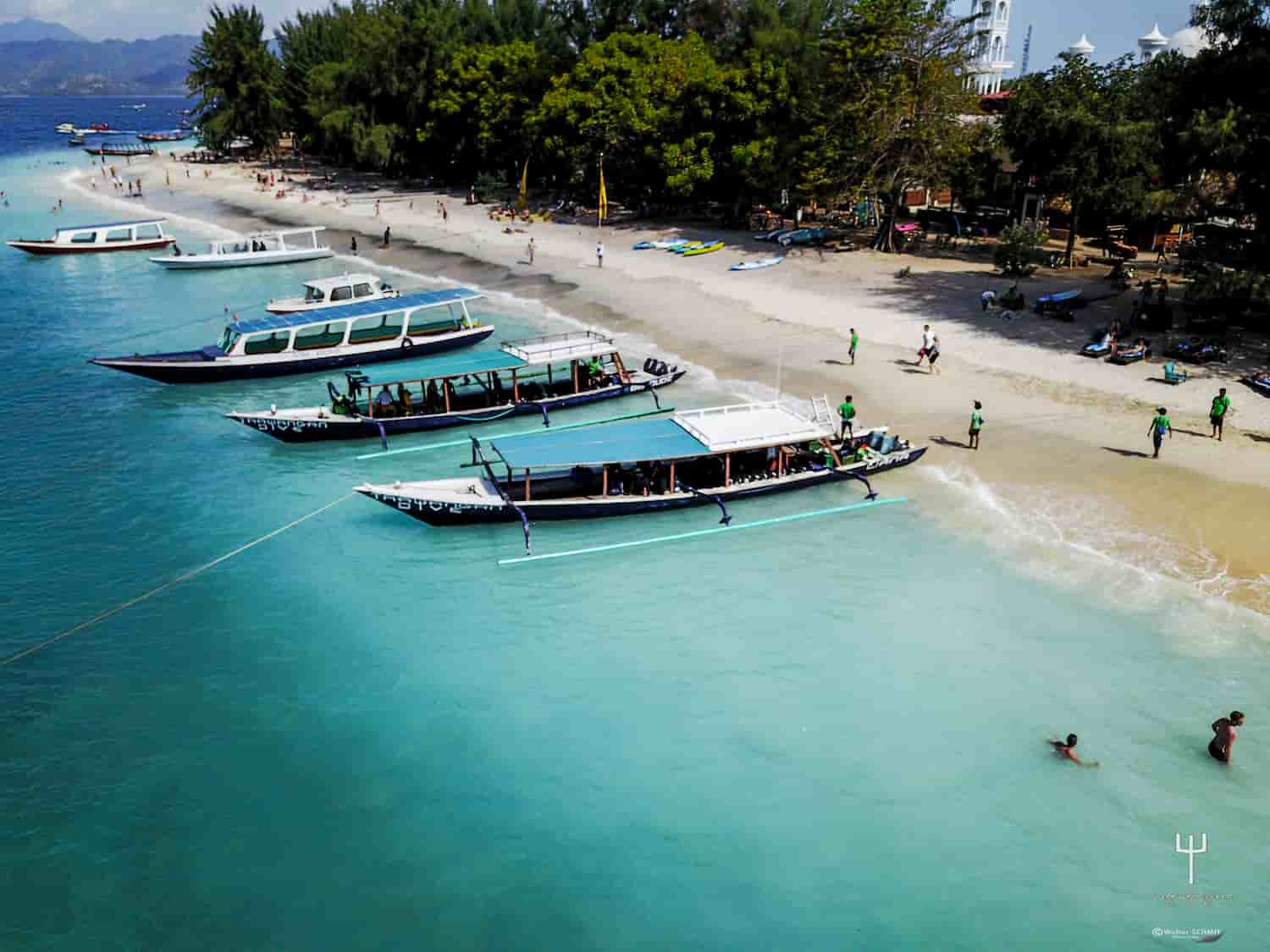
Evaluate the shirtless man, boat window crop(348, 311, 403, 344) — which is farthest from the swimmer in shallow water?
boat window crop(348, 311, 403, 344)

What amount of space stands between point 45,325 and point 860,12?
48626 mm

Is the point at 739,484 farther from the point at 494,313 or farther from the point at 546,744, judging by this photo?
the point at 494,313

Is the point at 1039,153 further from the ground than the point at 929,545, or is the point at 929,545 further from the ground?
the point at 1039,153

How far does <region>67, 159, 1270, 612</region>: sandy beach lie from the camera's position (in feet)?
78.5

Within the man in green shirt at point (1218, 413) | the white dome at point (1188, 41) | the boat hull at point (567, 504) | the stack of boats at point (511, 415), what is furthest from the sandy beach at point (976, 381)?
the white dome at point (1188, 41)

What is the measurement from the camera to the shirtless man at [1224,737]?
16081 mm

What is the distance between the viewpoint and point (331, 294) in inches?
1720

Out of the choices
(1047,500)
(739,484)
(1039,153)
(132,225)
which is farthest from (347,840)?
(132,225)

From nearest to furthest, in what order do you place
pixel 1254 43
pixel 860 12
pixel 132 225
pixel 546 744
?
pixel 546 744 < pixel 1254 43 < pixel 860 12 < pixel 132 225

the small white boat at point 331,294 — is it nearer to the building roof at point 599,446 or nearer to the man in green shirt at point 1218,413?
the building roof at point 599,446

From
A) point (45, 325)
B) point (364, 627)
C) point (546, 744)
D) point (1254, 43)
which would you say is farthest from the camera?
point (45, 325)

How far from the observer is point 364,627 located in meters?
21.2

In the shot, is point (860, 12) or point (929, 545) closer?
point (929, 545)

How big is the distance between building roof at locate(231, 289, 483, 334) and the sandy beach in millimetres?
7603
